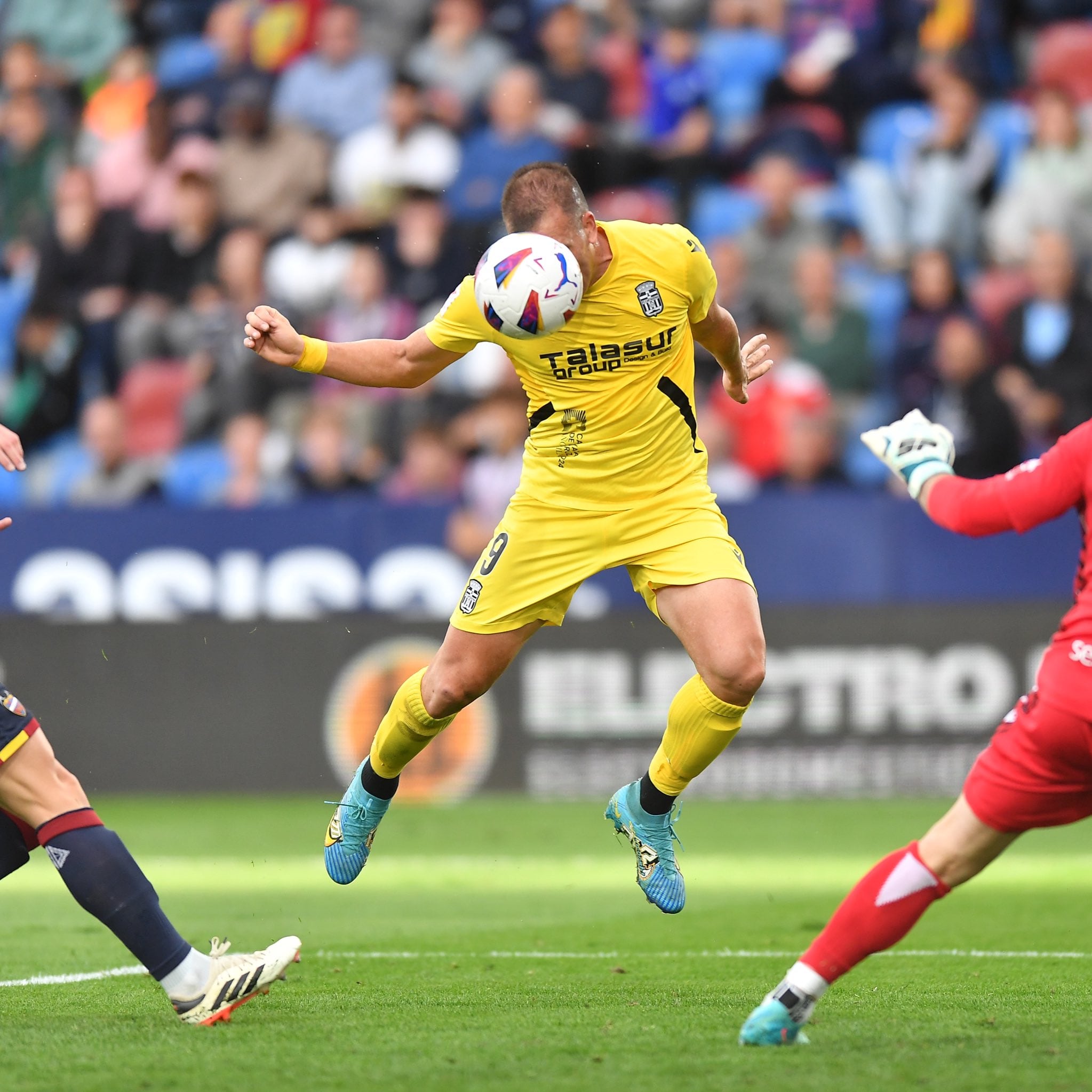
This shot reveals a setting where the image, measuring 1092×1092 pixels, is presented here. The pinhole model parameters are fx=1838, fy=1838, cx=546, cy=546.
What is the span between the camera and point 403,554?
47.0 ft

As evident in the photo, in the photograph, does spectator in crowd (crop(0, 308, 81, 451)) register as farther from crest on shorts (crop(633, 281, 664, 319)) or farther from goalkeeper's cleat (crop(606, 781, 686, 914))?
crest on shorts (crop(633, 281, 664, 319))

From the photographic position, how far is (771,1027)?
5492mm

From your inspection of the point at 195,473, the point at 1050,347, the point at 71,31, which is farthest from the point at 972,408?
the point at 71,31

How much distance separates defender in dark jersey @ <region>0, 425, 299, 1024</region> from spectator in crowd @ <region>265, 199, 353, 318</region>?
420 inches

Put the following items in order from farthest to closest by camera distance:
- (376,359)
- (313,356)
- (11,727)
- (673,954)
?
(673,954) < (376,359) < (313,356) < (11,727)

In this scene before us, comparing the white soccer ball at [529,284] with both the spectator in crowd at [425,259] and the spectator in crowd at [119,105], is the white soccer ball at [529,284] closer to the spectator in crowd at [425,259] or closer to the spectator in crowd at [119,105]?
the spectator in crowd at [425,259]

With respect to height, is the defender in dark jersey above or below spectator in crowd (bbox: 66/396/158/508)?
below

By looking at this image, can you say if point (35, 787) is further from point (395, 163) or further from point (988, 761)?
point (395, 163)

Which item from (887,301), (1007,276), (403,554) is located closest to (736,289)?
(887,301)

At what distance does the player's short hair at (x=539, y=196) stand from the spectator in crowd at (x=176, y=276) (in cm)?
991

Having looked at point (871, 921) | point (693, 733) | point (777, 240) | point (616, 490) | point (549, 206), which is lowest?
point (871, 921)

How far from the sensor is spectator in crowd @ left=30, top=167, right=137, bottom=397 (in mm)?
16641

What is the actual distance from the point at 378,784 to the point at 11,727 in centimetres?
237

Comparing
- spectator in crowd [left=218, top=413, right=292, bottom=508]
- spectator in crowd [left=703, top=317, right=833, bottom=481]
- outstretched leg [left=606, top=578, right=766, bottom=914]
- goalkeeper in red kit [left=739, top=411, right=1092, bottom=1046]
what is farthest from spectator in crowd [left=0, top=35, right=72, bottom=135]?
goalkeeper in red kit [left=739, top=411, right=1092, bottom=1046]
